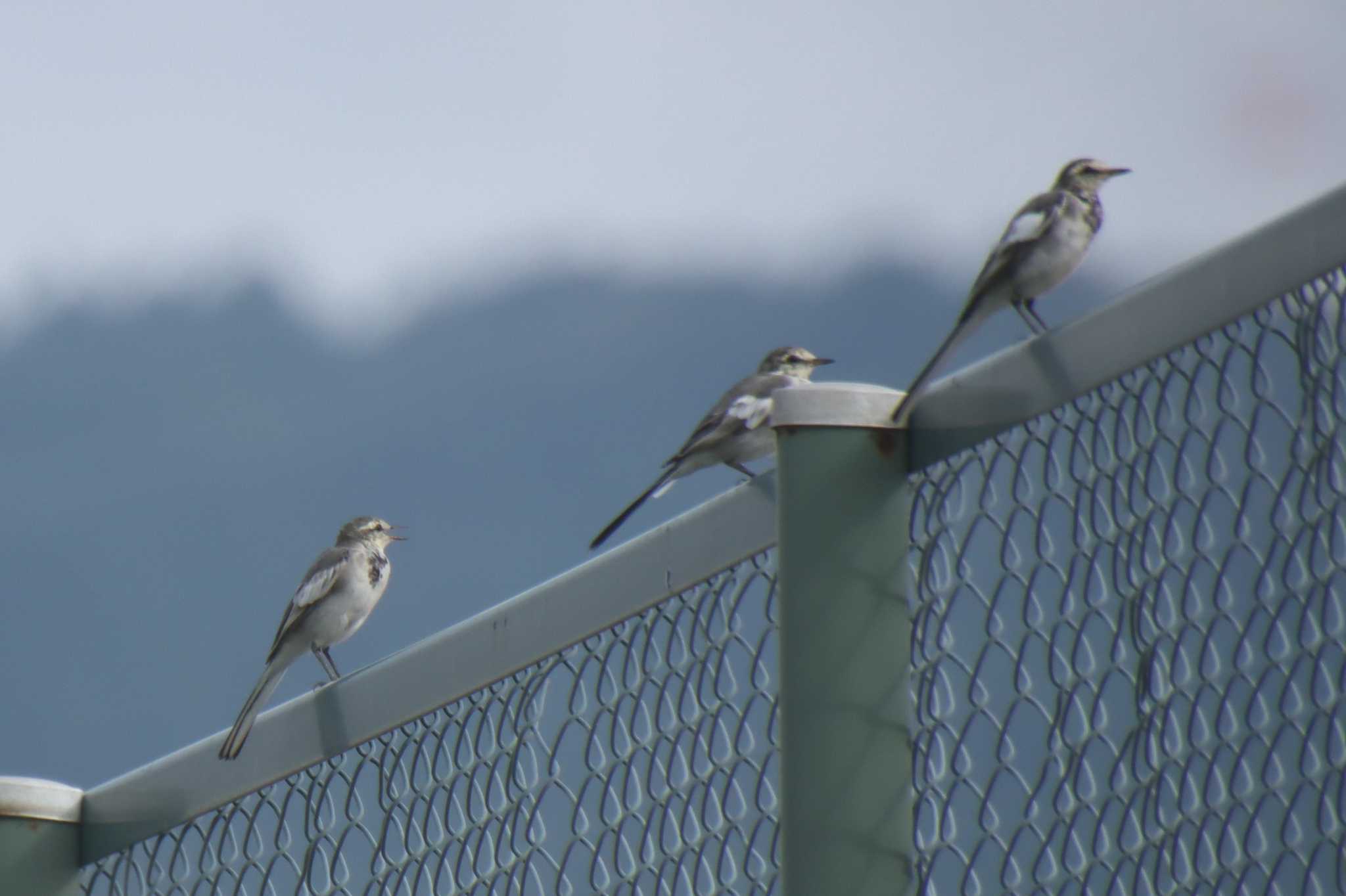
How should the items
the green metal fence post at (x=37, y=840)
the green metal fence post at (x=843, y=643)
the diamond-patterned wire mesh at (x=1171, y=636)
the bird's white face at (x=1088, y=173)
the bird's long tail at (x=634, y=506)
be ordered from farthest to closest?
the bird's long tail at (x=634, y=506)
the bird's white face at (x=1088, y=173)
the green metal fence post at (x=37, y=840)
the green metal fence post at (x=843, y=643)
the diamond-patterned wire mesh at (x=1171, y=636)

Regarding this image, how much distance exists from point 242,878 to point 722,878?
101 cm

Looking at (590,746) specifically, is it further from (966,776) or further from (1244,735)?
(1244,735)

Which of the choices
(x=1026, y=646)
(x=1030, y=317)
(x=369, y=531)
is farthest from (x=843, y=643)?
(x=369, y=531)

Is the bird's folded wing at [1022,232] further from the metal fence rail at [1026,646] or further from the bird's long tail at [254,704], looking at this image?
the bird's long tail at [254,704]

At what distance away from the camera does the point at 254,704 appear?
5.20 m

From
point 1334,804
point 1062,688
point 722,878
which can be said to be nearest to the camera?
point 1334,804

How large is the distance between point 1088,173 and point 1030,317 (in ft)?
4.40

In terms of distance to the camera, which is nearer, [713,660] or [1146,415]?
[1146,415]

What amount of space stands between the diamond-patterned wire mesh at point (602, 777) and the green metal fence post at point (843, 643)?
24 centimetres

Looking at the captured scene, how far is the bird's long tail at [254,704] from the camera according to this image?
2996 millimetres

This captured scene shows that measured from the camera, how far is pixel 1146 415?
5.99 ft

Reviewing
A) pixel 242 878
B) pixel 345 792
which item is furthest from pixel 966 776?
pixel 242 878

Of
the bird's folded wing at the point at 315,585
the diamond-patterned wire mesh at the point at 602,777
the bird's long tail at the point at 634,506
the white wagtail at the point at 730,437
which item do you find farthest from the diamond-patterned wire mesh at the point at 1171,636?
the bird's folded wing at the point at 315,585

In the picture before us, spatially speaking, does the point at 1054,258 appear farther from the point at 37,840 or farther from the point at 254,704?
the point at 254,704
